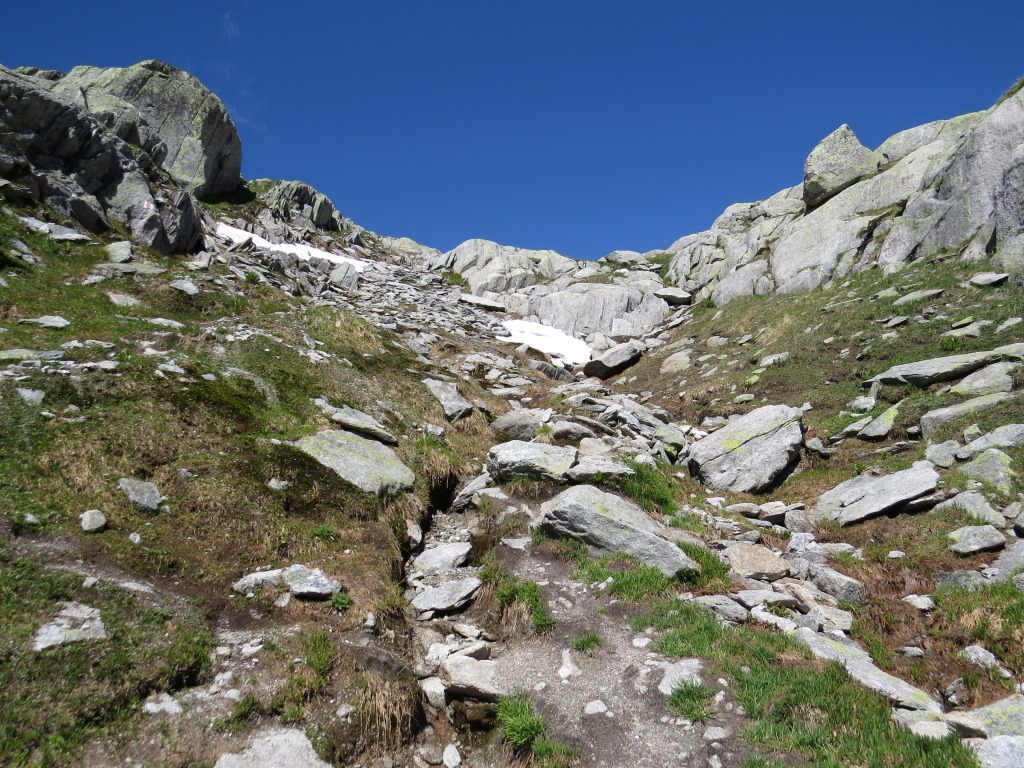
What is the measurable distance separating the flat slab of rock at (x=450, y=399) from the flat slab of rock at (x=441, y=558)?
7.63 metres

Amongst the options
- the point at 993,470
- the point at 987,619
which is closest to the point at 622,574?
the point at 987,619

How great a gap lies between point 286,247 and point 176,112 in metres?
21.7

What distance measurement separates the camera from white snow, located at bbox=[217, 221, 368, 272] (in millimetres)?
54019

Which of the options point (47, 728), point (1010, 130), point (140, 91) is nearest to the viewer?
point (47, 728)

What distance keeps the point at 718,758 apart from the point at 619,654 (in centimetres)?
244

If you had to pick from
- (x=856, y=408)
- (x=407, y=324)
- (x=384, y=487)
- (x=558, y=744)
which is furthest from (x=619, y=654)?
(x=407, y=324)

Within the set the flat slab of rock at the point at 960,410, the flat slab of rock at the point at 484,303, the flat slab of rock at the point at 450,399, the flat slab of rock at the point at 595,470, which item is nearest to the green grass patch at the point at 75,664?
the flat slab of rock at the point at 595,470

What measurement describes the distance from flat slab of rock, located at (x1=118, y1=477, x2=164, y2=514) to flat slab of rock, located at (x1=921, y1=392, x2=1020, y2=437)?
1988 cm

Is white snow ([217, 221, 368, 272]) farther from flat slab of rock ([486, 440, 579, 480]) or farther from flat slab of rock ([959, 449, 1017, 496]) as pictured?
flat slab of rock ([959, 449, 1017, 496])

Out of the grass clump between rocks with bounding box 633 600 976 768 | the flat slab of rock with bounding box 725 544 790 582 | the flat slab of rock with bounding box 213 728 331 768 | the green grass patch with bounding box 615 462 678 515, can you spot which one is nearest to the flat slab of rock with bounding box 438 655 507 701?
the flat slab of rock with bounding box 213 728 331 768

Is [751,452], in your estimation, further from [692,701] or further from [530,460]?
[692,701]

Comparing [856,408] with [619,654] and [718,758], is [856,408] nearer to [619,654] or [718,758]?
[619,654]

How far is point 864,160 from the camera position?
45.0m

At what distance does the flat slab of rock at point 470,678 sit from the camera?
8320 mm
